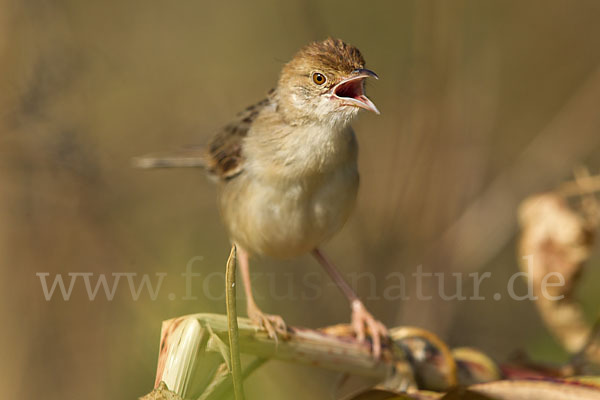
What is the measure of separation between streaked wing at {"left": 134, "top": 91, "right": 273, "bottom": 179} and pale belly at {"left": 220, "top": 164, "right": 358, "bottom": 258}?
7.6 inches

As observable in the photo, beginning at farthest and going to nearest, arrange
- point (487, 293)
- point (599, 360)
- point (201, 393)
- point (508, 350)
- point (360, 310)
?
point (487, 293) < point (508, 350) < point (360, 310) < point (599, 360) < point (201, 393)

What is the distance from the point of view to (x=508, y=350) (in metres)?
4.59

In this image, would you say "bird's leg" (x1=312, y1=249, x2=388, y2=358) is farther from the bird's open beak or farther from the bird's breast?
the bird's open beak

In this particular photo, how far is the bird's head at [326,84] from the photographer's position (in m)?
2.68

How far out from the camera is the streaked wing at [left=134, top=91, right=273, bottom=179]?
312 centimetres

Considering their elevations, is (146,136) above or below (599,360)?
above

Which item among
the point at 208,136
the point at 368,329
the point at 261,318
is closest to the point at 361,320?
the point at 368,329

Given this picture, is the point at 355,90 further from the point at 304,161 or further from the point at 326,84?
the point at 304,161

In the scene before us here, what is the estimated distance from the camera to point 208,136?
13.5ft

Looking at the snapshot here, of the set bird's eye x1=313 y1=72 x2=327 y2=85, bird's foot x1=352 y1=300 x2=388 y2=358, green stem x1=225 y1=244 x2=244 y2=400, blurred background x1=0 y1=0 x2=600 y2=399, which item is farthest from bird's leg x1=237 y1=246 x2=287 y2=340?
bird's eye x1=313 y1=72 x2=327 y2=85

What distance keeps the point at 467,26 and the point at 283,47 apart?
1.44 m

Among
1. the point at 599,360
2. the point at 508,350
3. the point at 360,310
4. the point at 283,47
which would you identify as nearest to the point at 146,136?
the point at 283,47

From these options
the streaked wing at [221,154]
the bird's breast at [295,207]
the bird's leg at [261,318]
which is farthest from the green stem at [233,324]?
the streaked wing at [221,154]

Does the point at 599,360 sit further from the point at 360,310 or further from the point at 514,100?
the point at 514,100
